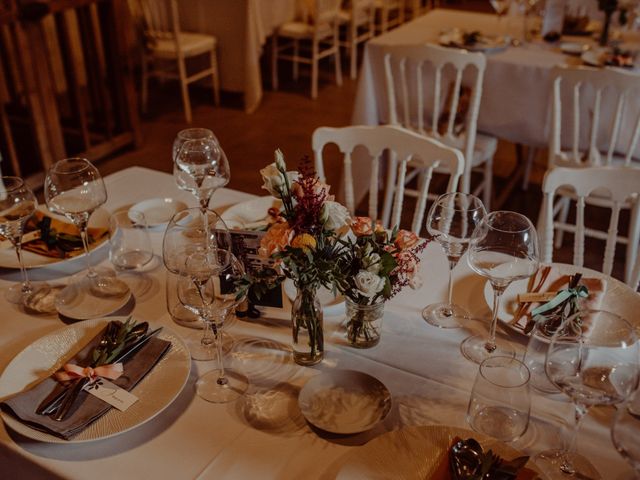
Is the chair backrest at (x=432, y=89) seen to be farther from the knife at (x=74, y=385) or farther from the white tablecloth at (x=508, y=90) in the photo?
the knife at (x=74, y=385)

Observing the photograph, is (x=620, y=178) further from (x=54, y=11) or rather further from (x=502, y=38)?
(x=54, y=11)

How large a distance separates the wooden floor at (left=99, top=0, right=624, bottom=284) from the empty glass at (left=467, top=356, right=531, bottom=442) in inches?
78.2

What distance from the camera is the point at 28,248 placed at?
1.50 metres

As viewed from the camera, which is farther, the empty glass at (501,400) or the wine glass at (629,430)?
the empty glass at (501,400)

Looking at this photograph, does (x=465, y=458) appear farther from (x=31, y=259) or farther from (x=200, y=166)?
(x=31, y=259)

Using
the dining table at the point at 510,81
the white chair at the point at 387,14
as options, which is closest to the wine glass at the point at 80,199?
the dining table at the point at 510,81

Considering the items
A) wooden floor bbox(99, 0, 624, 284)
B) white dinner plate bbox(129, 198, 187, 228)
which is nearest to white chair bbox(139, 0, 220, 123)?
wooden floor bbox(99, 0, 624, 284)

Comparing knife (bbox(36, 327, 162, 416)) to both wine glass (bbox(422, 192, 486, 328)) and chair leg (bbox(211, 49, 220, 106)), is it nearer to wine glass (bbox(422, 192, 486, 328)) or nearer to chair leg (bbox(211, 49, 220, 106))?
wine glass (bbox(422, 192, 486, 328))

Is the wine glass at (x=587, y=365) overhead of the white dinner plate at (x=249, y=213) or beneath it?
overhead

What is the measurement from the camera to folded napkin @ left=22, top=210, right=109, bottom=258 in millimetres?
1489

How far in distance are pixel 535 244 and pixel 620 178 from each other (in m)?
0.52

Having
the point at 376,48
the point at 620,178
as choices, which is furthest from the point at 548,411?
the point at 376,48

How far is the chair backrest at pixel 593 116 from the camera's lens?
7.68 feet

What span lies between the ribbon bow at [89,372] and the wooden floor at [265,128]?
220 cm
